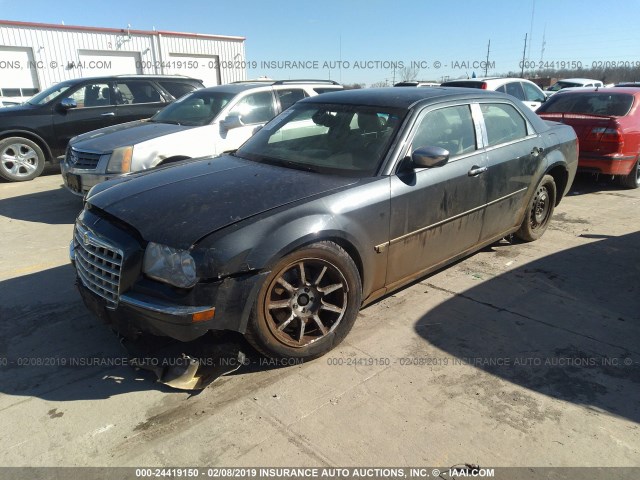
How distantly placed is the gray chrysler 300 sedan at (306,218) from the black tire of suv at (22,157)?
244 inches

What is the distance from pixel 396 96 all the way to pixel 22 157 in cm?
749

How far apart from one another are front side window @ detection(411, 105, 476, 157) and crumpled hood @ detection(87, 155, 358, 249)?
2.62 feet

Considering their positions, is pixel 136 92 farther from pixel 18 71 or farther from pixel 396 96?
pixel 18 71

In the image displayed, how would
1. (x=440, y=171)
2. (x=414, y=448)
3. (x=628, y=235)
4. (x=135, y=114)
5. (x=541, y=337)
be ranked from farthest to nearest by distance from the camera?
(x=135, y=114), (x=628, y=235), (x=440, y=171), (x=541, y=337), (x=414, y=448)

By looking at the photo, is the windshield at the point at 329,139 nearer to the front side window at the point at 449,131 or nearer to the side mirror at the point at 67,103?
the front side window at the point at 449,131

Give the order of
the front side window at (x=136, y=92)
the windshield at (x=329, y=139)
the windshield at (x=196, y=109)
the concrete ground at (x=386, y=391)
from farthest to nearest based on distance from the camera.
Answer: the front side window at (x=136, y=92)
the windshield at (x=196, y=109)
the windshield at (x=329, y=139)
the concrete ground at (x=386, y=391)

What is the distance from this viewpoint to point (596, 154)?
7.20 metres

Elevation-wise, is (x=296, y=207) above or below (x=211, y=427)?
above

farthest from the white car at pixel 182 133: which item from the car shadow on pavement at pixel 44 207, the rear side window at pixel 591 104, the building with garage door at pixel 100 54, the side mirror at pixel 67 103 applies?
the building with garage door at pixel 100 54

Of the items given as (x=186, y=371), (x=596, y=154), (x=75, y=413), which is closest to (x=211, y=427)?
(x=186, y=371)

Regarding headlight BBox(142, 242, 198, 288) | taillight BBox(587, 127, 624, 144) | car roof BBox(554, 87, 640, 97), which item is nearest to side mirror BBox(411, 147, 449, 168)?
headlight BBox(142, 242, 198, 288)

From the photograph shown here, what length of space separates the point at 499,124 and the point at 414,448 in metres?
3.20

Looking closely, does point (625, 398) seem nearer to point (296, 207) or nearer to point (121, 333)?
point (296, 207)

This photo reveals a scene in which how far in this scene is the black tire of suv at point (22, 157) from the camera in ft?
27.3
